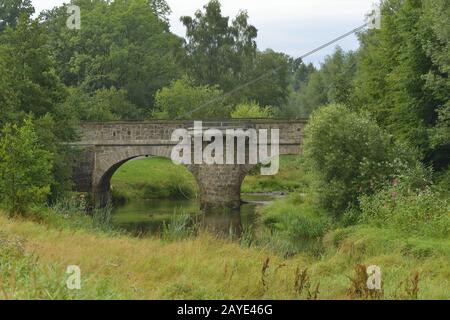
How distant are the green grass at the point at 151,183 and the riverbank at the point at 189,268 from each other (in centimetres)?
1832

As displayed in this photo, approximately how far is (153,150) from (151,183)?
5394 mm

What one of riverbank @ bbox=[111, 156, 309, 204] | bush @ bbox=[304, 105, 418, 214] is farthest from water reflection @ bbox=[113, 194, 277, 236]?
bush @ bbox=[304, 105, 418, 214]

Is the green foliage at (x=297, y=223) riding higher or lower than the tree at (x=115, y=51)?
lower

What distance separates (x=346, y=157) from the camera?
818 inches

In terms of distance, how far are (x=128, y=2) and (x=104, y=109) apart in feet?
44.5

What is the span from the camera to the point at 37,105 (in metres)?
21.6


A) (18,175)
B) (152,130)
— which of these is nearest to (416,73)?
(152,130)

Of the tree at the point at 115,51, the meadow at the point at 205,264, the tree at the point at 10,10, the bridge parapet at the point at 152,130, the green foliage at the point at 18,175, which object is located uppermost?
the tree at the point at 10,10

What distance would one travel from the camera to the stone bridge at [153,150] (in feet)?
94.7

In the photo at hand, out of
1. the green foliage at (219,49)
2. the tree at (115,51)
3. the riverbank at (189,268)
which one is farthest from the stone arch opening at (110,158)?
the green foliage at (219,49)

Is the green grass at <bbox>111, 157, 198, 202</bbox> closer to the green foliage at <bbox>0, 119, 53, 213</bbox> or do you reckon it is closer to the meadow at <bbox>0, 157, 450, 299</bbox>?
the meadow at <bbox>0, 157, 450, 299</bbox>

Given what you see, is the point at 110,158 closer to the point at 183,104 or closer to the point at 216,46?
the point at 183,104

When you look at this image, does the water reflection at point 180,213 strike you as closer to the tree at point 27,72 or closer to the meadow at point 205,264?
the tree at point 27,72
